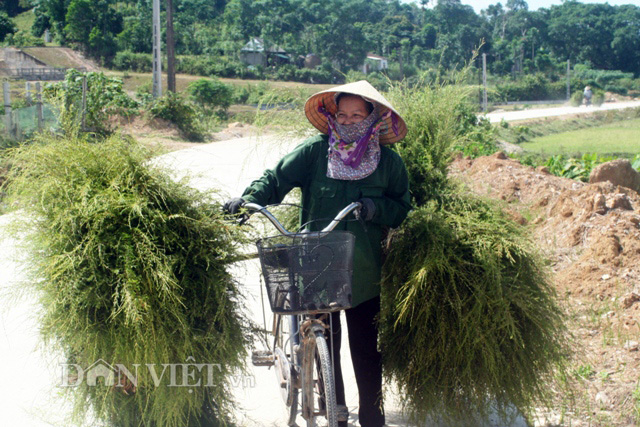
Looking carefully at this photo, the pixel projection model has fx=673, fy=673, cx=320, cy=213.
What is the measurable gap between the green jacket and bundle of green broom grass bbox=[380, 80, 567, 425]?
0.38 ft

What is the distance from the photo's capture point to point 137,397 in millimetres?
2902

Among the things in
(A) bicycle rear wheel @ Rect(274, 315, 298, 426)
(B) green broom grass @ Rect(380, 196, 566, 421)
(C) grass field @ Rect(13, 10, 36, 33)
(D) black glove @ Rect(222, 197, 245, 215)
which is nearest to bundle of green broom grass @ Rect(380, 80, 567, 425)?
(B) green broom grass @ Rect(380, 196, 566, 421)

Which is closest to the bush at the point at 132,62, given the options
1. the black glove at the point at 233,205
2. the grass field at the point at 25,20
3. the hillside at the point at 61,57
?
the hillside at the point at 61,57

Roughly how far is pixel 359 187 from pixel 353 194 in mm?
43

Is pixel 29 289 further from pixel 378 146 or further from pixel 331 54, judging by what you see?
pixel 331 54

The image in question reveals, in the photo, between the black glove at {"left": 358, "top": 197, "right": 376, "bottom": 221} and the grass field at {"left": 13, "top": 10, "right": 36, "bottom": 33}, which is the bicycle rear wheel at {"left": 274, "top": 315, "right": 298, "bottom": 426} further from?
the grass field at {"left": 13, "top": 10, "right": 36, "bottom": 33}

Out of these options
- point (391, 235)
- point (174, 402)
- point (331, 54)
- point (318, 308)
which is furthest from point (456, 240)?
point (331, 54)

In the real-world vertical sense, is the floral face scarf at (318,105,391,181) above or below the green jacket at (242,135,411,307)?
above

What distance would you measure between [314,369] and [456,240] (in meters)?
0.86

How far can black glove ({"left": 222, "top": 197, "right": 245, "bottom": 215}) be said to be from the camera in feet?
9.72

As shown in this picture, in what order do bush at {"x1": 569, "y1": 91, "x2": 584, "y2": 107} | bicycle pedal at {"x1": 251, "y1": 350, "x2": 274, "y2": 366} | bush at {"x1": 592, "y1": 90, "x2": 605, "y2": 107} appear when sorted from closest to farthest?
bicycle pedal at {"x1": 251, "y1": 350, "x2": 274, "y2": 366}
bush at {"x1": 569, "y1": 91, "x2": 584, "y2": 107}
bush at {"x1": 592, "y1": 90, "x2": 605, "y2": 107}

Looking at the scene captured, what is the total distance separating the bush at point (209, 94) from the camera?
28.9 meters

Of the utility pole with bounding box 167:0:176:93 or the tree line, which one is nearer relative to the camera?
the utility pole with bounding box 167:0:176:93

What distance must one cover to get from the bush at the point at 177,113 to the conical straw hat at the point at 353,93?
59.8 feet
